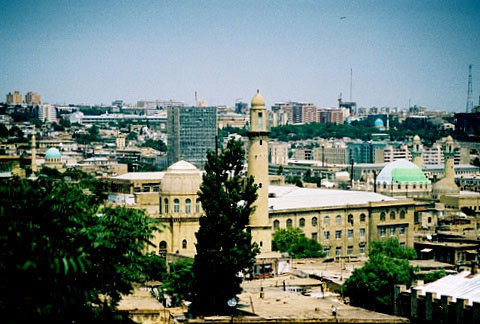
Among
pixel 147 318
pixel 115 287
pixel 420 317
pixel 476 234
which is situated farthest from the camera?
pixel 476 234

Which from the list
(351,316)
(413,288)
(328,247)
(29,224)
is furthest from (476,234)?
(29,224)

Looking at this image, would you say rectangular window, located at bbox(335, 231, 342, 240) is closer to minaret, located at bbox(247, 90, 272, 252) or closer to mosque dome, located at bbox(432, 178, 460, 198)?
minaret, located at bbox(247, 90, 272, 252)

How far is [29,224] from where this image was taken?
20.3m

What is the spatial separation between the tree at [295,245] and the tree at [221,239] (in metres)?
20.4

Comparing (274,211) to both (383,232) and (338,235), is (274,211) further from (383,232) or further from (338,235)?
(383,232)

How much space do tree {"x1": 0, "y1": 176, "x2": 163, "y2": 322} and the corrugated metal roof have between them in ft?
31.1

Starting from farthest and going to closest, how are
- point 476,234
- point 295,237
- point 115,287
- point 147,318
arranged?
A: point 476,234
point 295,237
point 147,318
point 115,287

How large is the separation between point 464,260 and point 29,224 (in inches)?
1556

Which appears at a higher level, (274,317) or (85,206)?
(85,206)

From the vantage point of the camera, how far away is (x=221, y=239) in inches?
1414

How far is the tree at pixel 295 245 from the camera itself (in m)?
58.4

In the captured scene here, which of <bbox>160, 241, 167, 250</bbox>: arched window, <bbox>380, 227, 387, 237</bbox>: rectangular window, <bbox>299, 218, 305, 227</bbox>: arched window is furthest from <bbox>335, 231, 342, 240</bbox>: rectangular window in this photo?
<bbox>160, 241, 167, 250</bbox>: arched window

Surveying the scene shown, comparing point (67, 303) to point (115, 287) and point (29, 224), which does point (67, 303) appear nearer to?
point (29, 224)

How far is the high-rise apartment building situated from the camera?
179 metres
